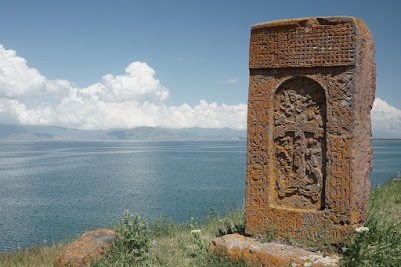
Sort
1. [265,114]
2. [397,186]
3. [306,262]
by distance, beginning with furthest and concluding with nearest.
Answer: [397,186]
[265,114]
[306,262]

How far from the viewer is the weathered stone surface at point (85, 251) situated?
216 inches

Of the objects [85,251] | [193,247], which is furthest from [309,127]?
[85,251]

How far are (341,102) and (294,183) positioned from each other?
1.36m

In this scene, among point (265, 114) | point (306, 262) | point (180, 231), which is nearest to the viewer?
point (306, 262)

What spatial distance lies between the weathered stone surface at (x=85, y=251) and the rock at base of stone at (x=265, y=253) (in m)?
1.60

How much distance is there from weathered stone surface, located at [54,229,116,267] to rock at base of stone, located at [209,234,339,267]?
1.60 m

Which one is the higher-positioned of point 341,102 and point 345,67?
point 345,67

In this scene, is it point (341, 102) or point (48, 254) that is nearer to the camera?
point (341, 102)

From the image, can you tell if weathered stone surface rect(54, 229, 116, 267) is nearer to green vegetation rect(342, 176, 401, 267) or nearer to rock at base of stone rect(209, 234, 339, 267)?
rock at base of stone rect(209, 234, 339, 267)

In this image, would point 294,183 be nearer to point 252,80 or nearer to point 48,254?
point 252,80

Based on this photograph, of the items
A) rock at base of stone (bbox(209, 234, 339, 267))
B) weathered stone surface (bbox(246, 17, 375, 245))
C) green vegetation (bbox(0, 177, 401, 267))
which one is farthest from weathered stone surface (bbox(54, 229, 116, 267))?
weathered stone surface (bbox(246, 17, 375, 245))

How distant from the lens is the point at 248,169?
5930 mm

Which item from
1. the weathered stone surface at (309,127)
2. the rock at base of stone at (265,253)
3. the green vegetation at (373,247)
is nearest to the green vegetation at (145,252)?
the rock at base of stone at (265,253)

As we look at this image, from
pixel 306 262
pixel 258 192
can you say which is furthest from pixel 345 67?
pixel 306 262
